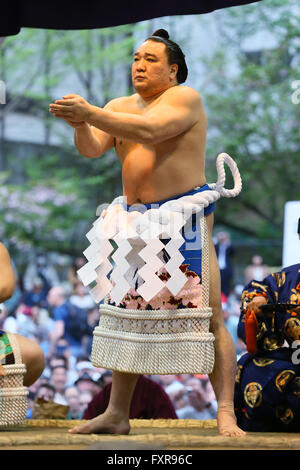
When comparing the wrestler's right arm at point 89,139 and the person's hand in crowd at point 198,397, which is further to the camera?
the person's hand in crowd at point 198,397

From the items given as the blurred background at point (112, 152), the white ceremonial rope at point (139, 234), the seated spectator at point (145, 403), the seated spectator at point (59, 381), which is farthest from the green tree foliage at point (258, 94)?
the white ceremonial rope at point (139, 234)

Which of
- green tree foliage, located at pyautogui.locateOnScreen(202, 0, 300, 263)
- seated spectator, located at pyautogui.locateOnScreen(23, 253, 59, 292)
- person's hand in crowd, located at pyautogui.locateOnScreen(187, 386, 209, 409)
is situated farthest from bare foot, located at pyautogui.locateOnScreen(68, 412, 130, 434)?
green tree foliage, located at pyautogui.locateOnScreen(202, 0, 300, 263)

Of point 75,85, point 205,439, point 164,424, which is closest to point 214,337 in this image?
point 205,439

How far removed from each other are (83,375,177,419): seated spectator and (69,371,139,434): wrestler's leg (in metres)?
0.85

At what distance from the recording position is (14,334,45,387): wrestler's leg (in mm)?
2748

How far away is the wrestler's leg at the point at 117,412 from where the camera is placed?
2494 millimetres

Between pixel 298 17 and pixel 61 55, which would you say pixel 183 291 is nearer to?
pixel 298 17

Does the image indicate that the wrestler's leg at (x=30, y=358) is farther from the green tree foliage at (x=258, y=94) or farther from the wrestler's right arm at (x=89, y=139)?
the green tree foliage at (x=258, y=94)

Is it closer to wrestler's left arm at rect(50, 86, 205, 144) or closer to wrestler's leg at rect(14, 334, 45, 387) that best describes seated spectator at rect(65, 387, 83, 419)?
wrestler's leg at rect(14, 334, 45, 387)

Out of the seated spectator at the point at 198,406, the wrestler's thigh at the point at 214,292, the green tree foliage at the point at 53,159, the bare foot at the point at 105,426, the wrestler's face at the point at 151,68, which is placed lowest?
the seated spectator at the point at 198,406

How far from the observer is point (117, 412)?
8.31ft

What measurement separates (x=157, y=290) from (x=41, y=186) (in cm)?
962

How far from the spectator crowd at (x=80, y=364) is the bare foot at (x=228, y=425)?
3.02 ft

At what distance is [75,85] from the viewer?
1162 centimetres
